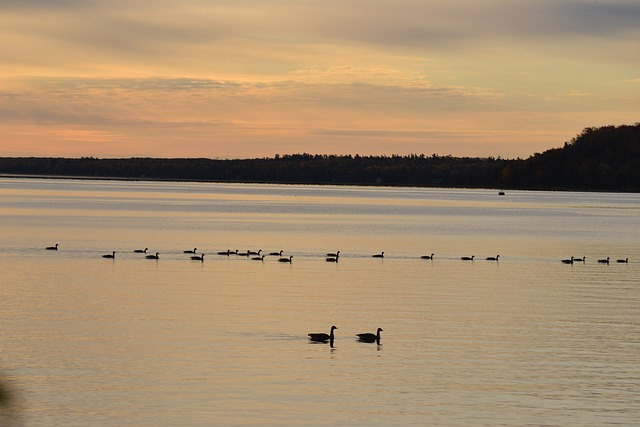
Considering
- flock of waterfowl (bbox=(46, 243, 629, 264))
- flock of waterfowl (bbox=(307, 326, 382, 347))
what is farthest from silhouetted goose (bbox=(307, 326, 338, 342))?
flock of waterfowl (bbox=(46, 243, 629, 264))

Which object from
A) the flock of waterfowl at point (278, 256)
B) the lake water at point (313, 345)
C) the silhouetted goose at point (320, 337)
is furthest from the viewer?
the flock of waterfowl at point (278, 256)

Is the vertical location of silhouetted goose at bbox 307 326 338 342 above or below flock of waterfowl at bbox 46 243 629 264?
above

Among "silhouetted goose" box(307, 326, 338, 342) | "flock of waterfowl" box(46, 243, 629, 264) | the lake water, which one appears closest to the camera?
the lake water

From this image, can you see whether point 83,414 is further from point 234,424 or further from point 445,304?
point 445,304

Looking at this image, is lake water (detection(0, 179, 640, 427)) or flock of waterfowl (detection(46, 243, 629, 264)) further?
flock of waterfowl (detection(46, 243, 629, 264))

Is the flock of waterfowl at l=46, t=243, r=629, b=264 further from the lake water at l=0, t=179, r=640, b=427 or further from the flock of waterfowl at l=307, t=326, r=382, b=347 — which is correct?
the flock of waterfowl at l=307, t=326, r=382, b=347

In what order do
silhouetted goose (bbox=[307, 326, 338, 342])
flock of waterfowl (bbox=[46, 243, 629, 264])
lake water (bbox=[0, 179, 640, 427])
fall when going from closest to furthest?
lake water (bbox=[0, 179, 640, 427])
silhouetted goose (bbox=[307, 326, 338, 342])
flock of waterfowl (bbox=[46, 243, 629, 264])

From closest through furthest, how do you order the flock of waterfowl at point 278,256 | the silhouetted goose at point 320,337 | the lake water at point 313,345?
1. the lake water at point 313,345
2. the silhouetted goose at point 320,337
3. the flock of waterfowl at point 278,256

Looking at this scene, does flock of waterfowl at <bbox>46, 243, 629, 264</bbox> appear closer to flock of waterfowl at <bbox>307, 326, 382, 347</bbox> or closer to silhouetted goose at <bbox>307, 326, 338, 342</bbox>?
flock of waterfowl at <bbox>307, 326, 382, 347</bbox>

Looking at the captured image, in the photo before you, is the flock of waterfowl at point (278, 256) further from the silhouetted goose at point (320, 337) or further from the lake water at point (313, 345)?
the silhouetted goose at point (320, 337)

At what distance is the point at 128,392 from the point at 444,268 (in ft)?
135

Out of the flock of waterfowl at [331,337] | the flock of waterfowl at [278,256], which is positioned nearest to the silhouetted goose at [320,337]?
the flock of waterfowl at [331,337]

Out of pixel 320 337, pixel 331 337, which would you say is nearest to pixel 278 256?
pixel 320 337

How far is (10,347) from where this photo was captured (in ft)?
103
